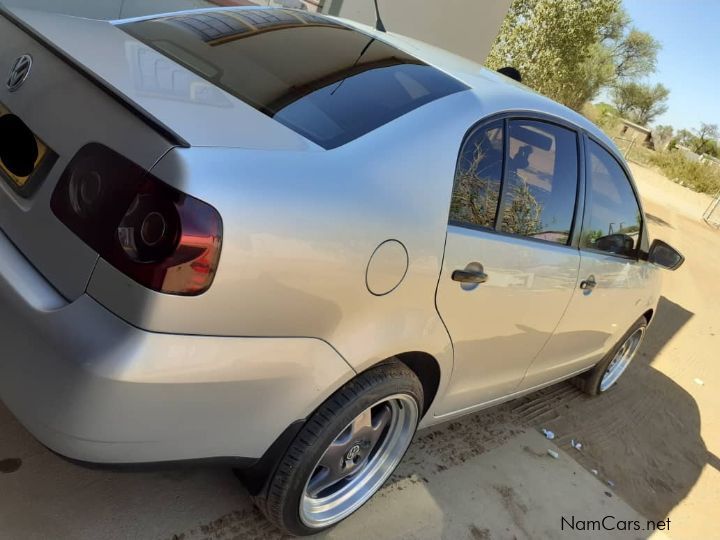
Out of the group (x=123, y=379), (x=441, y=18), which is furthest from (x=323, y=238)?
(x=441, y=18)

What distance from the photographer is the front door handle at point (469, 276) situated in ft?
7.11

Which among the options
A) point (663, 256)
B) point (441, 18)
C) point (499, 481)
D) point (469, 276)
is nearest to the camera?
point (469, 276)

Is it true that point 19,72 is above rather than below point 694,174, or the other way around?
below

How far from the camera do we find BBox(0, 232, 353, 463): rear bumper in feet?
4.85

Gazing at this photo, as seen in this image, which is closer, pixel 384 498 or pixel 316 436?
pixel 316 436

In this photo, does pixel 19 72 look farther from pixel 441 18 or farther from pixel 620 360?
pixel 441 18

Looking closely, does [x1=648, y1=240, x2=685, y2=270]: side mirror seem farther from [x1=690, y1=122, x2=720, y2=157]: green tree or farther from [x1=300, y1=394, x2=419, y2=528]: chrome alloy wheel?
[x1=690, y1=122, x2=720, y2=157]: green tree

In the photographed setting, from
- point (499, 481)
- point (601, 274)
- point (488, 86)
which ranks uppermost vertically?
point (488, 86)

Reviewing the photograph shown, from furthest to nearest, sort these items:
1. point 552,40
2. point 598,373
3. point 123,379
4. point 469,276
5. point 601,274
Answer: point 552,40
point 598,373
point 601,274
point 469,276
point 123,379

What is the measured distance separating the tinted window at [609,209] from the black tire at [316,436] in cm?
147

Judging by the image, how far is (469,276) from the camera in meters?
2.23

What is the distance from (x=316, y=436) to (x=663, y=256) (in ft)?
9.45

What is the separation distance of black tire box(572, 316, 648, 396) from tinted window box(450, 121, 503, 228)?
235 cm

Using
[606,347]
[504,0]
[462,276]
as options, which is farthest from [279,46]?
[504,0]
